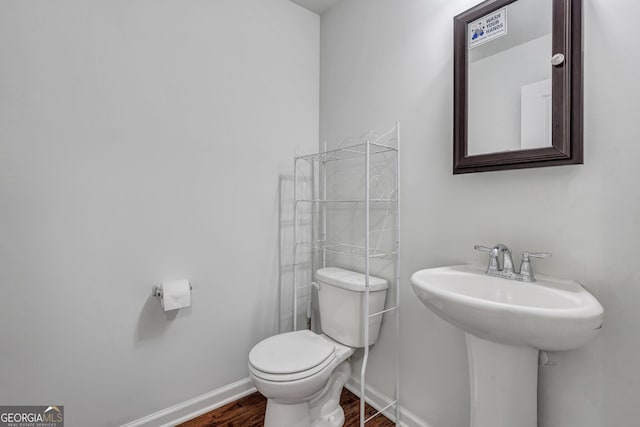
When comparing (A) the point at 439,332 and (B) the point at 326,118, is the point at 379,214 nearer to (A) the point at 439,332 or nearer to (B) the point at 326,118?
(A) the point at 439,332

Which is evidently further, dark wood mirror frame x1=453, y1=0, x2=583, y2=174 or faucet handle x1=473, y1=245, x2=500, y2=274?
faucet handle x1=473, y1=245, x2=500, y2=274

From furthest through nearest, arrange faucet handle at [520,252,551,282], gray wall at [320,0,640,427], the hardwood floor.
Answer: the hardwood floor < faucet handle at [520,252,551,282] < gray wall at [320,0,640,427]

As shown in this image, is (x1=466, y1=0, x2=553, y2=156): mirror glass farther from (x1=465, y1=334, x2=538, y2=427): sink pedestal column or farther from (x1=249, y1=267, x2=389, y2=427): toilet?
(x1=249, y1=267, x2=389, y2=427): toilet

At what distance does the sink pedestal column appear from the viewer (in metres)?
1.06

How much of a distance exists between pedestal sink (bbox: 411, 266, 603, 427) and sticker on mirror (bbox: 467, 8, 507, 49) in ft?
3.06

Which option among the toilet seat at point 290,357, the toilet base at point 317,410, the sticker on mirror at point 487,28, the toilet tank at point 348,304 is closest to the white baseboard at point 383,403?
the toilet base at point 317,410

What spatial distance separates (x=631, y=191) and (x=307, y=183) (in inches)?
62.6

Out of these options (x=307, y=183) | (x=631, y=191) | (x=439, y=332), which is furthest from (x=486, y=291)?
(x=307, y=183)

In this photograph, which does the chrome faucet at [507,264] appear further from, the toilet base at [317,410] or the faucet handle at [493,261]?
the toilet base at [317,410]

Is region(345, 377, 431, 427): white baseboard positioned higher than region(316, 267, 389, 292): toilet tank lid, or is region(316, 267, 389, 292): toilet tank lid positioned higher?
region(316, 267, 389, 292): toilet tank lid

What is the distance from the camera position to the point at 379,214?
1.77m

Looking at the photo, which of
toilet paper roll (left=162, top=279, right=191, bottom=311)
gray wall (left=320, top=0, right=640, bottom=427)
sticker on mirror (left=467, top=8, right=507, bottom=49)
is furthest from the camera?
toilet paper roll (left=162, top=279, right=191, bottom=311)

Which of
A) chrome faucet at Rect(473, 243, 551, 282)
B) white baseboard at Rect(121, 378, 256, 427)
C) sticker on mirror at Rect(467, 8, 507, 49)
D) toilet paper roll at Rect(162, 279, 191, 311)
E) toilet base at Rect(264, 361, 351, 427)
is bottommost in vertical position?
white baseboard at Rect(121, 378, 256, 427)

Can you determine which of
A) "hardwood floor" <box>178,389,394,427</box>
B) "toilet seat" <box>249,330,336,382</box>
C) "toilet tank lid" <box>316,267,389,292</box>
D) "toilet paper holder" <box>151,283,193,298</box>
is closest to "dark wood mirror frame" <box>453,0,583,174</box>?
"toilet tank lid" <box>316,267,389,292</box>
